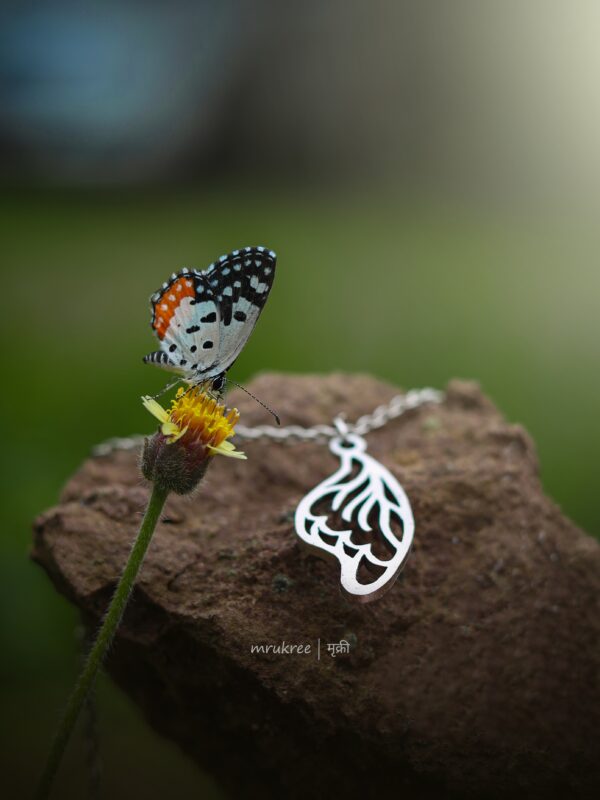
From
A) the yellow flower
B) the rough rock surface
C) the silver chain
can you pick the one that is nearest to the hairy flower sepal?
the yellow flower

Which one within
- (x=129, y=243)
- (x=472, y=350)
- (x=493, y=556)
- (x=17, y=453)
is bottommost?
(x=493, y=556)

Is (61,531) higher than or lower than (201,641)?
higher

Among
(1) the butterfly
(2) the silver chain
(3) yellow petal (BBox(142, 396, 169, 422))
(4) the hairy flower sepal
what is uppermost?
(2) the silver chain

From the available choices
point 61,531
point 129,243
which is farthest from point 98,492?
point 129,243

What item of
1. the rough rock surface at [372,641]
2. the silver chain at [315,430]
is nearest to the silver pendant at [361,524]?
the rough rock surface at [372,641]

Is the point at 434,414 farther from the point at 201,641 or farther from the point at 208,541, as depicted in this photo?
the point at 201,641

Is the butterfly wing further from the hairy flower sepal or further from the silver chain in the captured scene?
the silver chain

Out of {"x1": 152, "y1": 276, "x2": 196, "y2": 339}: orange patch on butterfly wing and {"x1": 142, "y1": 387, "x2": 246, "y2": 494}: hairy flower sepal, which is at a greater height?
{"x1": 152, "y1": 276, "x2": 196, "y2": 339}: orange patch on butterfly wing
